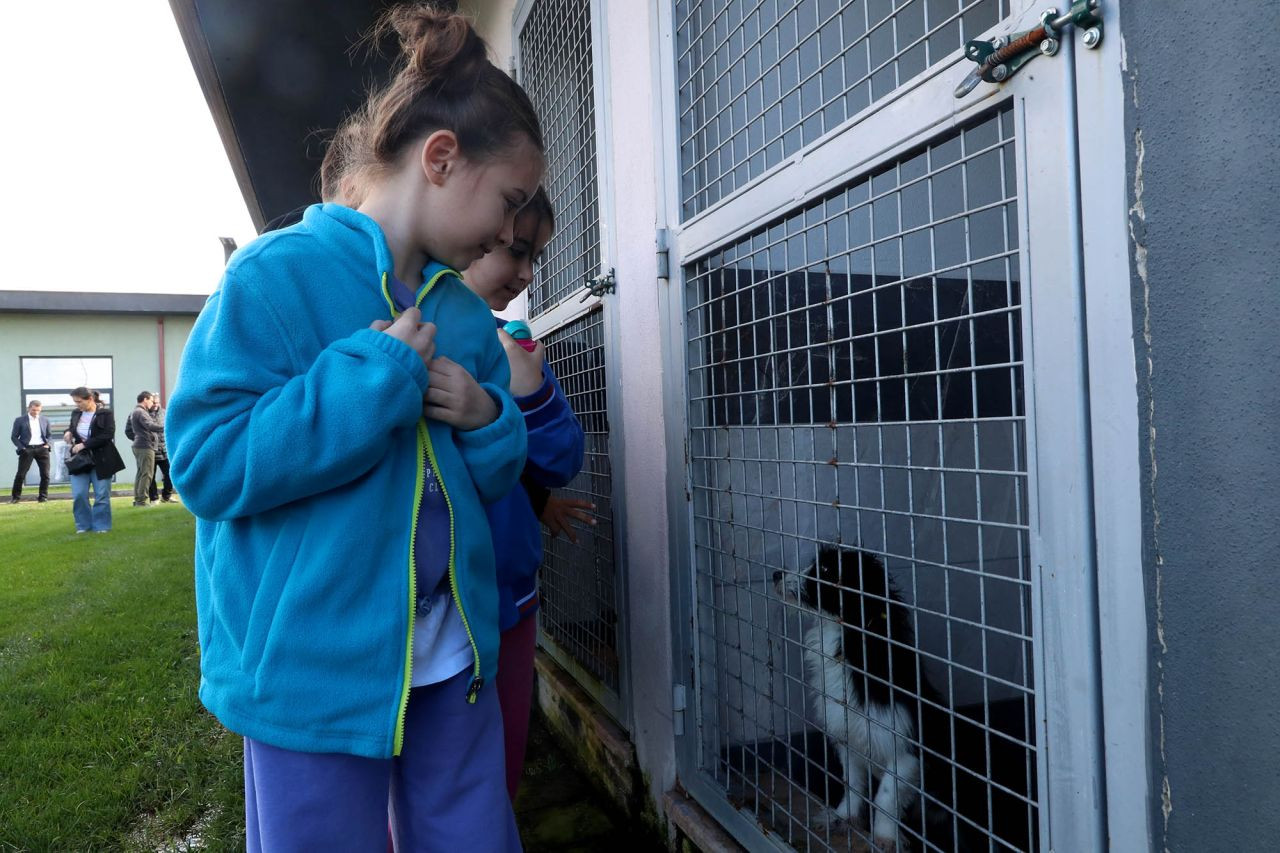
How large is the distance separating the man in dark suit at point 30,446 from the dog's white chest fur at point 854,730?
57.6 feet

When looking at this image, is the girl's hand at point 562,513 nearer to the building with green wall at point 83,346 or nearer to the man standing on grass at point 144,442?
the man standing on grass at point 144,442

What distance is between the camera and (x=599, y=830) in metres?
2.58

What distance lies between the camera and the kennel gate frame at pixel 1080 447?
88cm

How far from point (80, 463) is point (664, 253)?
32.1 feet

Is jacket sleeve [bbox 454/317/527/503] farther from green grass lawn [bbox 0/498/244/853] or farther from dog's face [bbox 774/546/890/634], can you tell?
green grass lawn [bbox 0/498/244/853]

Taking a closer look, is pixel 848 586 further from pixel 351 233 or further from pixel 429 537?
pixel 351 233

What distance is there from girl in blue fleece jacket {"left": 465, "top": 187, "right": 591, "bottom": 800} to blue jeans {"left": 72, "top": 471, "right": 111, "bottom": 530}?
983 cm

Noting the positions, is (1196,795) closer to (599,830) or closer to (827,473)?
(827,473)

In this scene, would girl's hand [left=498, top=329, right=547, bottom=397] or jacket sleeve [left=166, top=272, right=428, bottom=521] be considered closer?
jacket sleeve [left=166, top=272, right=428, bottom=521]

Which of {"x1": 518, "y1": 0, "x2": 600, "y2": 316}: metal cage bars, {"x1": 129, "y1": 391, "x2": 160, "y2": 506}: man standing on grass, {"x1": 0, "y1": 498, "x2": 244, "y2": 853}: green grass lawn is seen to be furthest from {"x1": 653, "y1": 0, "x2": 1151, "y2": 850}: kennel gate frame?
{"x1": 129, "y1": 391, "x2": 160, "y2": 506}: man standing on grass

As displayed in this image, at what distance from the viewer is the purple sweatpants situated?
108 cm

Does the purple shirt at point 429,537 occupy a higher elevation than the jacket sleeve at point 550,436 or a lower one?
lower

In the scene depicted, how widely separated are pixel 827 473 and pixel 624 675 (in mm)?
962

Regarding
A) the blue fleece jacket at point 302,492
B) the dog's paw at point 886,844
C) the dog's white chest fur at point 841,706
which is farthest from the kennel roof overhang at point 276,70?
the dog's paw at point 886,844
